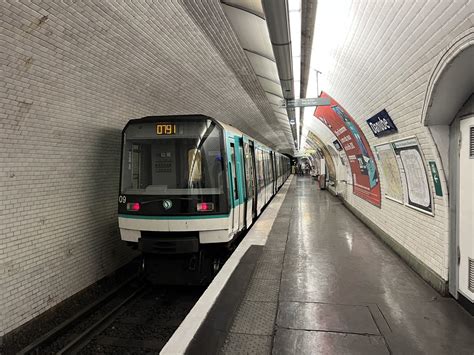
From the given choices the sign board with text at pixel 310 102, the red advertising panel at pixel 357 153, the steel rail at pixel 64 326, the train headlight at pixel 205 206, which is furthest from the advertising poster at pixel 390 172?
the steel rail at pixel 64 326

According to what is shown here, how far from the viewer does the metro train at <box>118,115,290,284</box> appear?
14.8 feet

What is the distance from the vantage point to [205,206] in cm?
455

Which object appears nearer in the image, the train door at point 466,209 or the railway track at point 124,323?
the train door at point 466,209

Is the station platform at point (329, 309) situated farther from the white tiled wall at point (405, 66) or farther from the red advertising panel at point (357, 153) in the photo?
the red advertising panel at point (357, 153)

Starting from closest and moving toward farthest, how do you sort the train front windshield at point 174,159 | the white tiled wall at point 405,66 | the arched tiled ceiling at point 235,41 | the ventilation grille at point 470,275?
1. the white tiled wall at point 405,66
2. the ventilation grille at point 470,275
3. the arched tiled ceiling at point 235,41
4. the train front windshield at point 174,159

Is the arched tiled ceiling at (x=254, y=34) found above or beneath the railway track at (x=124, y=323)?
above

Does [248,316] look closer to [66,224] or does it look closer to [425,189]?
[425,189]

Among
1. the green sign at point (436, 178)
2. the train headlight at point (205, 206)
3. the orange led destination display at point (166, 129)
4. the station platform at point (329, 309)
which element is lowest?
the station platform at point (329, 309)

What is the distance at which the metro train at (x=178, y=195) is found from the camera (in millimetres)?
4520

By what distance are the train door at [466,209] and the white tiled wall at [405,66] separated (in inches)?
10.4

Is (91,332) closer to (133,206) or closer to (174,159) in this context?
(133,206)

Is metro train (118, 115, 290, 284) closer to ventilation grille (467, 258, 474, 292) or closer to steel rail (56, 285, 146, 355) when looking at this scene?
steel rail (56, 285, 146, 355)

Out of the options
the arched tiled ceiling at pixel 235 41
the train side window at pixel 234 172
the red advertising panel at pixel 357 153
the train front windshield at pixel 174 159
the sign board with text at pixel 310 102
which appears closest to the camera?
the arched tiled ceiling at pixel 235 41

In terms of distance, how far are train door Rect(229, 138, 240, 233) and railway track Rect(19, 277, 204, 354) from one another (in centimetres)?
136
